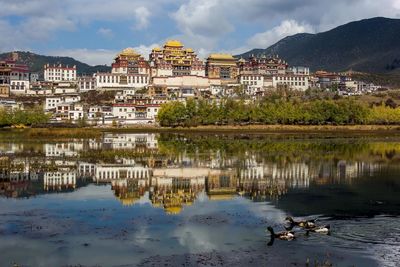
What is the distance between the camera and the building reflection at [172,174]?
2847 centimetres

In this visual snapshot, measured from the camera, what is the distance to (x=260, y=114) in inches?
3637

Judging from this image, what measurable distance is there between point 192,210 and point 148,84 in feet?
316

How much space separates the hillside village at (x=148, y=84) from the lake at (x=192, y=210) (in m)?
55.8

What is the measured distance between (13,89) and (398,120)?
7405cm

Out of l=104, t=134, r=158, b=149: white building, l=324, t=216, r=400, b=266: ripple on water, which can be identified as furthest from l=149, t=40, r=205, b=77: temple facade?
l=324, t=216, r=400, b=266: ripple on water

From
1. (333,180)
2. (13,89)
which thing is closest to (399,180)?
(333,180)

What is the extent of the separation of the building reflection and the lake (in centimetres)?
7

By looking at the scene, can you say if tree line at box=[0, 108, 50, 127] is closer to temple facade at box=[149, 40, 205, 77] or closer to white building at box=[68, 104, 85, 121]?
white building at box=[68, 104, 85, 121]

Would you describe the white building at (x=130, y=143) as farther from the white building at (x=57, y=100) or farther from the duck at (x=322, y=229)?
the white building at (x=57, y=100)

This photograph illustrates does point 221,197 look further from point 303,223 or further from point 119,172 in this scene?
point 119,172

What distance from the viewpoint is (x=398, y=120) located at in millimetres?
97938

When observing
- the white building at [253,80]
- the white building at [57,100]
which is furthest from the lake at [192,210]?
the white building at [253,80]

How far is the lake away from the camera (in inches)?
681

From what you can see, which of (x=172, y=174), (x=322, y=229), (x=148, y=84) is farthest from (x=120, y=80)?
(x=322, y=229)
